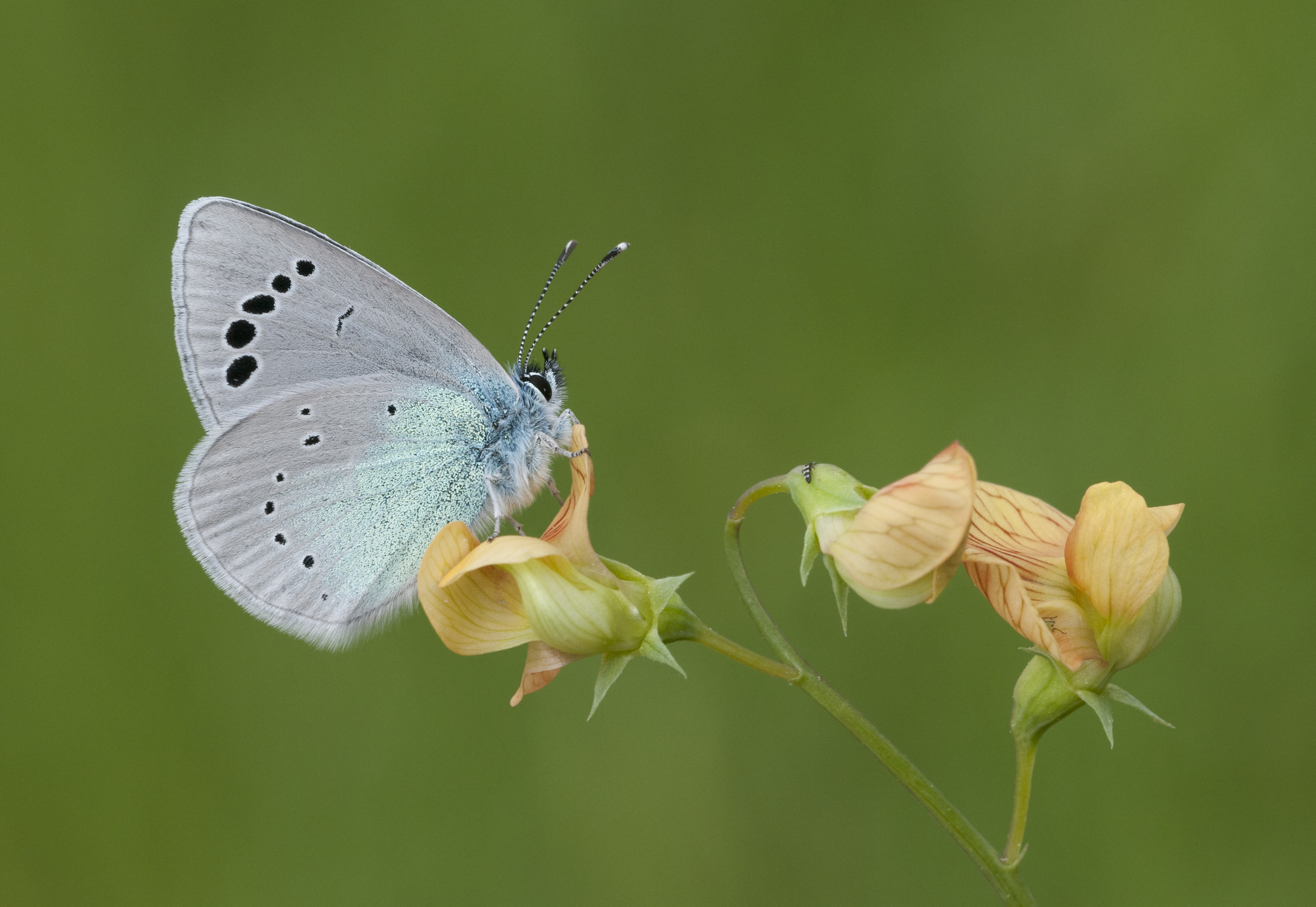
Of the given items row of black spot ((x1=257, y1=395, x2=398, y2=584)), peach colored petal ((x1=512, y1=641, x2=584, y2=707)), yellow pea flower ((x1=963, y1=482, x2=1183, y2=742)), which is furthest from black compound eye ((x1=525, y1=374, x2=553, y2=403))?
yellow pea flower ((x1=963, y1=482, x2=1183, y2=742))

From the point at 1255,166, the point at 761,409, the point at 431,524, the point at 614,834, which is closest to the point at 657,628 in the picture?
the point at 431,524

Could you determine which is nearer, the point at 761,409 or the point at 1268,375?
the point at 1268,375

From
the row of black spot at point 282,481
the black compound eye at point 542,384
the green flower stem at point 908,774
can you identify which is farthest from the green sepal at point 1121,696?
the row of black spot at point 282,481

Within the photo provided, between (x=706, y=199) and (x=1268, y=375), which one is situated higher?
(x=706, y=199)

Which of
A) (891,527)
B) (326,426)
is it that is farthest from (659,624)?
(326,426)

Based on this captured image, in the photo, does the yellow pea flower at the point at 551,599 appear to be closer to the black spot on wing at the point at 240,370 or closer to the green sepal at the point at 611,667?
the green sepal at the point at 611,667

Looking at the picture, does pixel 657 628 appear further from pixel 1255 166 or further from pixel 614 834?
pixel 1255 166

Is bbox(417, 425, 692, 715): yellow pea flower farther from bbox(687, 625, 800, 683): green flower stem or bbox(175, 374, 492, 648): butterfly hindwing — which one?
bbox(175, 374, 492, 648): butterfly hindwing
